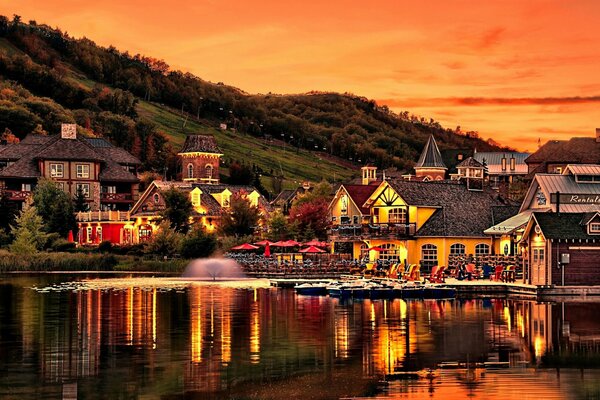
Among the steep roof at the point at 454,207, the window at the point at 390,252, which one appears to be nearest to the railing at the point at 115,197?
the steep roof at the point at 454,207

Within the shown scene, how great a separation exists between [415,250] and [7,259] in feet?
130

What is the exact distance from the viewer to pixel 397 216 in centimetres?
9012

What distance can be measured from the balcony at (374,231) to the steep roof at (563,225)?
24686 mm

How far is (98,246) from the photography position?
117 m

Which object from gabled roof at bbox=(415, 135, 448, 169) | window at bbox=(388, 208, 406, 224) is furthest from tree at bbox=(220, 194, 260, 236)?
gabled roof at bbox=(415, 135, 448, 169)

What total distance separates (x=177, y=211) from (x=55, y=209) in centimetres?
1564

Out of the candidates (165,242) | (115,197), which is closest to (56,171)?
(115,197)

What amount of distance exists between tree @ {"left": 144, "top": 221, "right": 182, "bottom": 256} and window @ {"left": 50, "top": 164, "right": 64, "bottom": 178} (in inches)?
1431

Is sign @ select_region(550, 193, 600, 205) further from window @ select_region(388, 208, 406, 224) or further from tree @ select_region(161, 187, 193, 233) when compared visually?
tree @ select_region(161, 187, 193, 233)

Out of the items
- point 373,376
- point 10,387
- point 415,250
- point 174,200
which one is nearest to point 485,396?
point 373,376

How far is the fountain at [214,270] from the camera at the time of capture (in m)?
90.8

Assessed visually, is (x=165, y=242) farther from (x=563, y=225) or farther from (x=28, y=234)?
(x=563, y=225)

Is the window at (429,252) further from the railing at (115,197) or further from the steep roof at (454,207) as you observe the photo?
the railing at (115,197)

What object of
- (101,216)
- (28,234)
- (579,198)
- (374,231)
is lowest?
(374,231)
